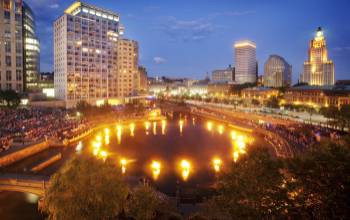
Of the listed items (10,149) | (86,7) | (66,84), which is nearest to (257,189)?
(10,149)

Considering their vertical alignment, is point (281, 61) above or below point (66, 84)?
above

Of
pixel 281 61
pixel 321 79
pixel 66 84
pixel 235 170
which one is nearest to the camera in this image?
pixel 235 170

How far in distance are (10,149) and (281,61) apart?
622 feet

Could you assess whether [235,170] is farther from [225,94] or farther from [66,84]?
[225,94]

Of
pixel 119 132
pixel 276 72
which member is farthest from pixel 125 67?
pixel 276 72

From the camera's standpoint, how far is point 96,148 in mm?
44156

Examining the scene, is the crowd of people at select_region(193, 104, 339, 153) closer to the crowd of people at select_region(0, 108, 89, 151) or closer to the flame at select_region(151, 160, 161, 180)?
the flame at select_region(151, 160, 161, 180)

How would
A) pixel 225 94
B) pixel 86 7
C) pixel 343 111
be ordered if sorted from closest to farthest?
1. pixel 343 111
2. pixel 86 7
3. pixel 225 94

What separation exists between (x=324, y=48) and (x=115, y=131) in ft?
455

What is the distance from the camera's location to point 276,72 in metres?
190

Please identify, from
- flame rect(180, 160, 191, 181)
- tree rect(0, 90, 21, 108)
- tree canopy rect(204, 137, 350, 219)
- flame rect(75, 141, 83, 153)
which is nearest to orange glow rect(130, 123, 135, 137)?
flame rect(75, 141, 83, 153)

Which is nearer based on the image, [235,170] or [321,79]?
[235,170]

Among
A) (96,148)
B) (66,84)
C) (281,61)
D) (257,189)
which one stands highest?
(281,61)

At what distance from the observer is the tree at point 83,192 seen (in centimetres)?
1357
